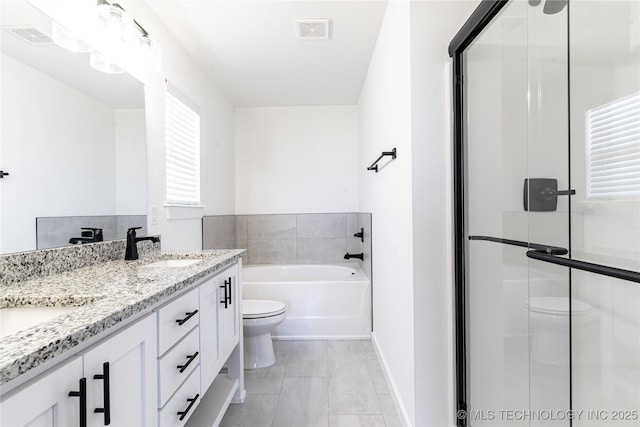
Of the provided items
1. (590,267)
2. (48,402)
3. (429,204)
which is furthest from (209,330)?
(590,267)

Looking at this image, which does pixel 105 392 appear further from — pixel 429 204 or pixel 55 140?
pixel 429 204

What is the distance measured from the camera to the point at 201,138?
104 inches

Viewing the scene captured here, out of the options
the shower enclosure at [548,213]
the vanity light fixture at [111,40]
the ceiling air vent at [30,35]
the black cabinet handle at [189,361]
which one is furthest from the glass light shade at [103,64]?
the shower enclosure at [548,213]

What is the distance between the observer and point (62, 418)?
61cm

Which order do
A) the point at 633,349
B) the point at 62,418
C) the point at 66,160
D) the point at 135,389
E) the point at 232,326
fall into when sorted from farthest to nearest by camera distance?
the point at 232,326, the point at 66,160, the point at 633,349, the point at 135,389, the point at 62,418

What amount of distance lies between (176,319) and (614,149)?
1569mm

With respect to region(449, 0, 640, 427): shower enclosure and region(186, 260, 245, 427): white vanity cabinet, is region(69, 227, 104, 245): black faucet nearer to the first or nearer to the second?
region(186, 260, 245, 427): white vanity cabinet

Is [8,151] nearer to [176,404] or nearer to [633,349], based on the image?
[176,404]

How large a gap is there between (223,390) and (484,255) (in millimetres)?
1541

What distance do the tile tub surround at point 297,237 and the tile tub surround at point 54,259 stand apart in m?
1.99

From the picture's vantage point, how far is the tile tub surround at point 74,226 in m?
1.18

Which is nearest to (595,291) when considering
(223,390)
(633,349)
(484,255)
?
(633,349)

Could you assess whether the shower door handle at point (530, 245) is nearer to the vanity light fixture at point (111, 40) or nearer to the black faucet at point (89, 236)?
the black faucet at point (89, 236)

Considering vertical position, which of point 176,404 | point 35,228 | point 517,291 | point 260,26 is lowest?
point 176,404
